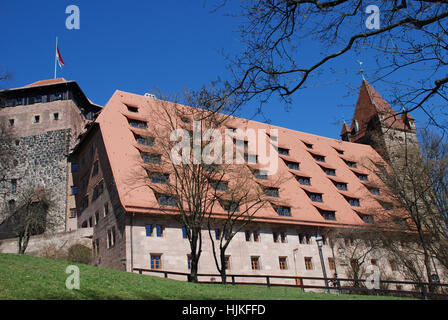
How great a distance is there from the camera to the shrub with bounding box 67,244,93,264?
104 feet

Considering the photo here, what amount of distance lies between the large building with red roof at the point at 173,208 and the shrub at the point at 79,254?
794 millimetres

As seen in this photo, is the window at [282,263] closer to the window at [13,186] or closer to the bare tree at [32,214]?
the bare tree at [32,214]

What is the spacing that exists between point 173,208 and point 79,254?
10.2m

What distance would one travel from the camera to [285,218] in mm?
34219

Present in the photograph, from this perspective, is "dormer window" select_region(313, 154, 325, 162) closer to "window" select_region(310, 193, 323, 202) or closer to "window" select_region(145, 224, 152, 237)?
"window" select_region(310, 193, 323, 202)

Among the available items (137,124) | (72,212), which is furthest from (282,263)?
(72,212)

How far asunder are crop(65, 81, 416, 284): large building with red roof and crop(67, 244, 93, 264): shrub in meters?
0.79

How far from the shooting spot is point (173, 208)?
26.5m

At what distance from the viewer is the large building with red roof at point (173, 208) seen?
28.0m

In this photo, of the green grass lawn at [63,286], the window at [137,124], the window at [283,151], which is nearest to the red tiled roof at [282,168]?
the window at [137,124]

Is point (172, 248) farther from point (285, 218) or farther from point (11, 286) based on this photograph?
point (11, 286)

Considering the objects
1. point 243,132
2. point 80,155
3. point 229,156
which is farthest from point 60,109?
point 229,156

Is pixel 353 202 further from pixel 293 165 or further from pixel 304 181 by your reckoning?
pixel 293 165

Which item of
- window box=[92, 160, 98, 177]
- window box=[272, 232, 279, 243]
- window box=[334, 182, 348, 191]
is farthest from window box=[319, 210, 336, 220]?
window box=[92, 160, 98, 177]
